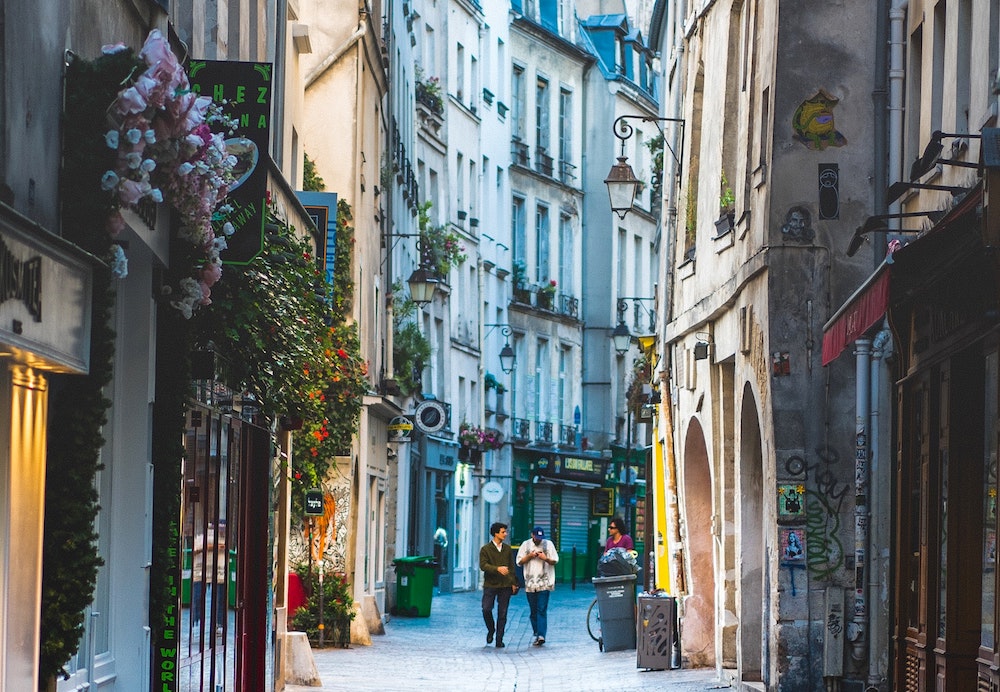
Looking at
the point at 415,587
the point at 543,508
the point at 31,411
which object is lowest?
the point at 415,587

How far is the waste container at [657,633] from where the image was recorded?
2114 cm

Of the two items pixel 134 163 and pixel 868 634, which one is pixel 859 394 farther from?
pixel 134 163

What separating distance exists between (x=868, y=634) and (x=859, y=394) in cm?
201

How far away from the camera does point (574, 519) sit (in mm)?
58562

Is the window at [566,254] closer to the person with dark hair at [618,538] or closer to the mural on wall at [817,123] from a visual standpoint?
the person with dark hair at [618,538]

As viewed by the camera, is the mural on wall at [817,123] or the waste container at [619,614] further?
the waste container at [619,614]

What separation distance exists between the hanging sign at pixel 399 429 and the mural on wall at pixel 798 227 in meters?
15.8

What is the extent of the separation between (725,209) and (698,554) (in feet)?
14.5

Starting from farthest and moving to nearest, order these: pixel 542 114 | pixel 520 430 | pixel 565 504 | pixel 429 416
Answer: pixel 565 504 < pixel 542 114 < pixel 520 430 < pixel 429 416

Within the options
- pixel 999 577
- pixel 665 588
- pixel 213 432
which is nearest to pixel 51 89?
pixel 213 432

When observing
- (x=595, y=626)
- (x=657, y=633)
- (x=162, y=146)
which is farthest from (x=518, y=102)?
(x=162, y=146)

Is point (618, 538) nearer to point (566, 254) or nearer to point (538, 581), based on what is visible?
point (538, 581)

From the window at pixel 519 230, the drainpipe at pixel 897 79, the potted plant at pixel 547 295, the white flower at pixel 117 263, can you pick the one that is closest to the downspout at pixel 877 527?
the drainpipe at pixel 897 79

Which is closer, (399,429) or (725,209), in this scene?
(725,209)
